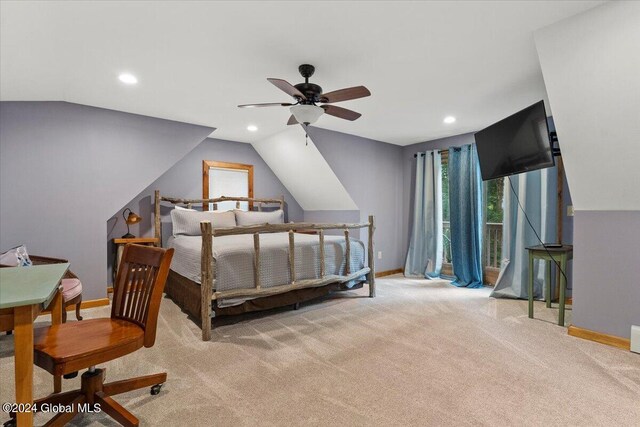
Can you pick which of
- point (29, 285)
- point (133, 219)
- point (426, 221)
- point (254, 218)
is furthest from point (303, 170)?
point (29, 285)

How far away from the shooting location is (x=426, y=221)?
5.14 m

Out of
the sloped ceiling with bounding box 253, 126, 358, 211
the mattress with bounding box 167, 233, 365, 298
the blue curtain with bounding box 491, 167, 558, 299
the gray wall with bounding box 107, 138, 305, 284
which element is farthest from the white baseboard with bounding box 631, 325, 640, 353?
the gray wall with bounding box 107, 138, 305, 284

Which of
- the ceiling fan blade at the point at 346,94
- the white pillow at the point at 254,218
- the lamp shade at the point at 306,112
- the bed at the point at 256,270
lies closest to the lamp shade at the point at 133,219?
the bed at the point at 256,270

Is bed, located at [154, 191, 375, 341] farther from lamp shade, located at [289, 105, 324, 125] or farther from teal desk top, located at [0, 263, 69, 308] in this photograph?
teal desk top, located at [0, 263, 69, 308]

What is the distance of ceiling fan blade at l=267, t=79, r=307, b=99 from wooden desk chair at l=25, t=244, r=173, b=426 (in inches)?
52.6

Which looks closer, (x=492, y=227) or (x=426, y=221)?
(x=492, y=227)

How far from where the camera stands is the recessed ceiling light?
2756 mm

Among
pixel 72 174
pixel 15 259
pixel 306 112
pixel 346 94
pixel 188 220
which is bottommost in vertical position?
pixel 15 259

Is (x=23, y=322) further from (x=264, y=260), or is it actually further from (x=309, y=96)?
(x=309, y=96)

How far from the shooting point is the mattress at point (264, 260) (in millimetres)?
2850

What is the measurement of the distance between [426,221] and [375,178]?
106cm

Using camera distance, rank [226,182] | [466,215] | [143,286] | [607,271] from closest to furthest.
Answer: [143,286]
[607,271]
[466,215]
[226,182]

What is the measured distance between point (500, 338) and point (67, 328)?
2.94m

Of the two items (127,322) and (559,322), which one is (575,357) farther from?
(127,322)
